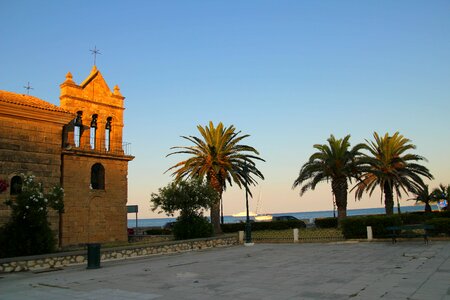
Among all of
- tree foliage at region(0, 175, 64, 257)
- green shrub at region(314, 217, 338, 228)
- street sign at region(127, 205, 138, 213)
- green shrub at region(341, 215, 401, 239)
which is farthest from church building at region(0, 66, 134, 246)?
green shrub at region(314, 217, 338, 228)

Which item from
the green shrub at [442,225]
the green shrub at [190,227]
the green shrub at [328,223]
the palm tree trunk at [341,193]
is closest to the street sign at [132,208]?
the green shrub at [190,227]

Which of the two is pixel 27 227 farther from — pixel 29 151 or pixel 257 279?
pixel 257 279

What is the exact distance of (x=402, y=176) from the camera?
3184 centimetres

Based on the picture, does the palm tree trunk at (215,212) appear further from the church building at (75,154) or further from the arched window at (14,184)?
the arched window at (14,184)

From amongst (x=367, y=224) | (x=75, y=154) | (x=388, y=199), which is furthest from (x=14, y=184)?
(x=388, y=199)

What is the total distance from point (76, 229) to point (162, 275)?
48.4 ft

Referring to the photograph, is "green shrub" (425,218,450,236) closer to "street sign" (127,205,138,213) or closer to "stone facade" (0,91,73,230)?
"street sign" (127,205,138,213)

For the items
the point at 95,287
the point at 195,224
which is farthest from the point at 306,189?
the point at 95,287

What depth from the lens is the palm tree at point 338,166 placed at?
3045 cm

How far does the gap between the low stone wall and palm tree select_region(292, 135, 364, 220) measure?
35.3 feet

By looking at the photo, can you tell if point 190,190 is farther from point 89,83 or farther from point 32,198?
point 89,83

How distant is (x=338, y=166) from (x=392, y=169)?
16.0ft

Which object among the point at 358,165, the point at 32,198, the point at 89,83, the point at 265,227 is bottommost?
A: the point at 265,227

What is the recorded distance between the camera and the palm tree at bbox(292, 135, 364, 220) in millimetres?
30453
